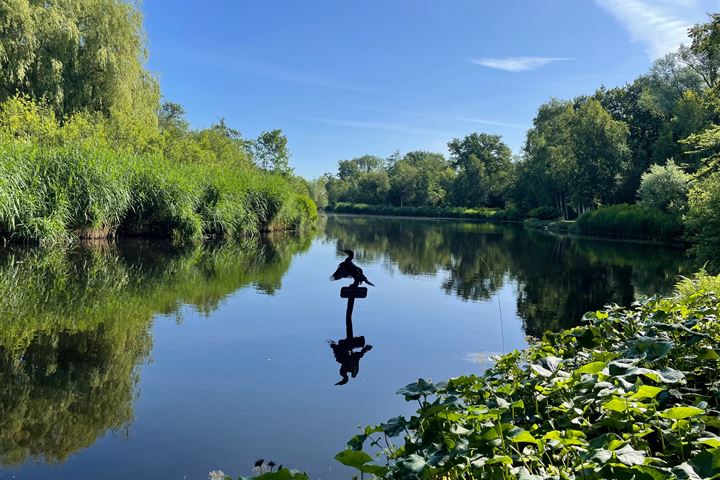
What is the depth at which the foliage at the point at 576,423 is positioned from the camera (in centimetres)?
213

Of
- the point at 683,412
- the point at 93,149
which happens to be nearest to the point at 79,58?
the point at 93,149

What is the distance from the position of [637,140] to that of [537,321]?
51749 millimetres

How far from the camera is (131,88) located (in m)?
26.2

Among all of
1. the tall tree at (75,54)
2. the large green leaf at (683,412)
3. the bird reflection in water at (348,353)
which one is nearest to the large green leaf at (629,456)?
the large green leaf at (683,412)

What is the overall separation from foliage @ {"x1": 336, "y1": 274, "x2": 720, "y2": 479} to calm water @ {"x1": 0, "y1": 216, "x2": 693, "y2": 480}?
1.37 meters

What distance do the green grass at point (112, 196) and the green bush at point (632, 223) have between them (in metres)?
24.7

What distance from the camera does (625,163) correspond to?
165 ft

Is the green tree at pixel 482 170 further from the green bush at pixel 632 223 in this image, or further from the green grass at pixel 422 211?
the green bush at pixel 632 223

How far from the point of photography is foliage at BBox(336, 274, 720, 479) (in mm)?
2133

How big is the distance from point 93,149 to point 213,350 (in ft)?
44.8

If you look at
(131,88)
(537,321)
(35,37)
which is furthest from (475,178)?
(537,321)

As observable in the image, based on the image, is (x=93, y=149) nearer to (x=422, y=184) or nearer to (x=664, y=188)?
(x=664, y=188)

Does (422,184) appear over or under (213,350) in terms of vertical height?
over

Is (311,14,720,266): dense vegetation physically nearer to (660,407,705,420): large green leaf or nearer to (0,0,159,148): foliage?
(660,407,705,420): large green leaf
